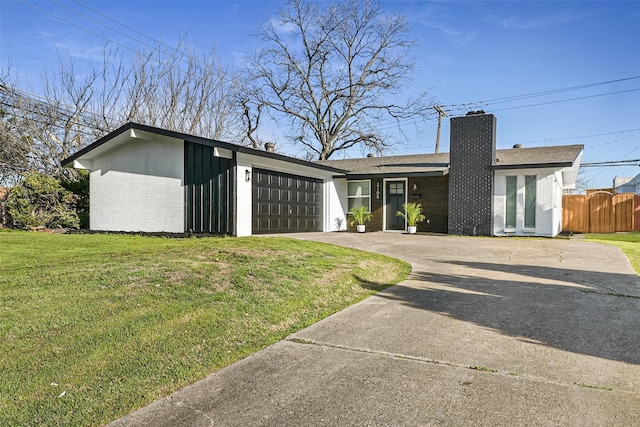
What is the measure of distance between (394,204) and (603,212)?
973cm

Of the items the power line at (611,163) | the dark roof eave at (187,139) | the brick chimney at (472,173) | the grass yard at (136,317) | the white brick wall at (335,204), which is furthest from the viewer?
the power line at (611,163)

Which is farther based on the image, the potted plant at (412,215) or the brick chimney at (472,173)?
the potted plant at (412,215)

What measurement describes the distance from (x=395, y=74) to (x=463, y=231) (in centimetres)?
1841

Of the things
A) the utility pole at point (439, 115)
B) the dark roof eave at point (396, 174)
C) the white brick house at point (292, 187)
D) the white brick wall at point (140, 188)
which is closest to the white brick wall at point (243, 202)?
the white brick house at point (292, 187)

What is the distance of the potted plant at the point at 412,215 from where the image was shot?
16.8 metres

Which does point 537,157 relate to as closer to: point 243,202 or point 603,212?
point 603,212

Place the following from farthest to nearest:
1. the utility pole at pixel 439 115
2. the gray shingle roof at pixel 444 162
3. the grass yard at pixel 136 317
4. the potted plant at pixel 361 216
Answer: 1. the utility pole at pixel 439 115
2. the potted plant at pixel 361 216
3. the gray shingle roof at pixel 444 162
4. the grass yard at pixel 136 317

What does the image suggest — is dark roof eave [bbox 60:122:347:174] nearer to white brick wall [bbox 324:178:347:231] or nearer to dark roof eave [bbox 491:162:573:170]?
white brick wall [bbox 324:178:347:231]

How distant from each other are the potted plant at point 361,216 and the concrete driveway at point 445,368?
458 inches

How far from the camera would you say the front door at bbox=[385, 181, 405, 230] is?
59.4ft

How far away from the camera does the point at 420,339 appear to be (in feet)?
13.5

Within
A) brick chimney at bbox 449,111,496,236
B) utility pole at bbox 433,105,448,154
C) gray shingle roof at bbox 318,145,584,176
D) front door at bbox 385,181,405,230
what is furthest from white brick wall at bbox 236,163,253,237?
utility pole at bbox 433,105,448,154

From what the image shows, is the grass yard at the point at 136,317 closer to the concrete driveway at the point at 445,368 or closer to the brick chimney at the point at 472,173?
the concrete driveway at the point at 445,368

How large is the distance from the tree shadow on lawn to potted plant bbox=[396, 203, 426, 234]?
8.58 m
